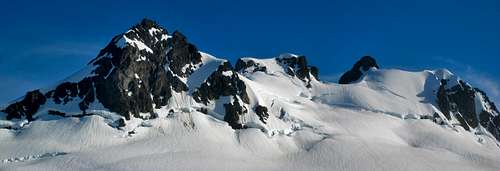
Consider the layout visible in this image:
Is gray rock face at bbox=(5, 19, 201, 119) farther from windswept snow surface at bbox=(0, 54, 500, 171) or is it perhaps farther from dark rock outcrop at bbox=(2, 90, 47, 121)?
windswept snow surface at bbox=(0, 54, 500, 171)

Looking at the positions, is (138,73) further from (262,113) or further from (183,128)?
(262,113)

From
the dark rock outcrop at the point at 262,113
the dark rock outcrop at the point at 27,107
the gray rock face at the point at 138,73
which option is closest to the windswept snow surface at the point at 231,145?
the dark rock outcrop at the point at 262,113

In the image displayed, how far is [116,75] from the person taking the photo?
165875 millimetres

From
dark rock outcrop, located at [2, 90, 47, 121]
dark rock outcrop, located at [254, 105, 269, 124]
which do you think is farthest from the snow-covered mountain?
dark rock outcrop, located at [254, 105, 269, 124]

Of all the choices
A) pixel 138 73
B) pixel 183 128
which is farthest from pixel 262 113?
pixel 138 73

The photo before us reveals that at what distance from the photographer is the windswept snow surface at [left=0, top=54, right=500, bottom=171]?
140 metres

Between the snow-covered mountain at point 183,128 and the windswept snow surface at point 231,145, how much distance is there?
0.80ft

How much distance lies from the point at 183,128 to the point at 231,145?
11307 mm

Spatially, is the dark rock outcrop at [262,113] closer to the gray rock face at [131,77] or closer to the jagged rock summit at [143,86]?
the jagged rock summit at [143,86]

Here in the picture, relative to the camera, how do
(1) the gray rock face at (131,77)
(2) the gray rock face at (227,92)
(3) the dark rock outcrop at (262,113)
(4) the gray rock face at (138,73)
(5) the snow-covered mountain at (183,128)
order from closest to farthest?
1. (5) the snow-covered mountain at (183,128)
2. (1) the gray rock face at (131,77)
3. (4) the gray rock face at (138,73)
4. (2) the gray rock face at (227,92)
5. (3) the dark rock outcrop at (262,113)

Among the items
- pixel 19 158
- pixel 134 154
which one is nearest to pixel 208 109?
pixel 134 154

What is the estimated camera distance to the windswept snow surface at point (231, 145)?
460 feet

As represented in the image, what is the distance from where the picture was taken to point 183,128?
525 feet

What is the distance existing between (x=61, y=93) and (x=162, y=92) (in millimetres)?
22572
